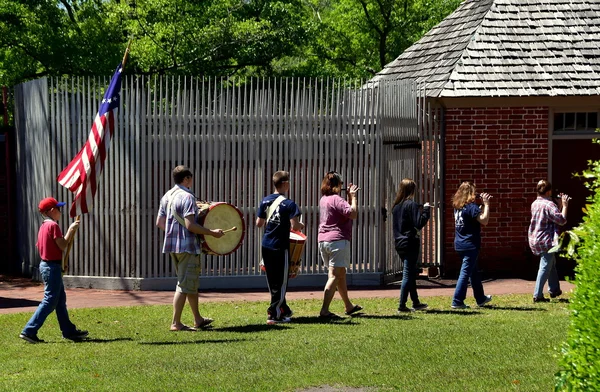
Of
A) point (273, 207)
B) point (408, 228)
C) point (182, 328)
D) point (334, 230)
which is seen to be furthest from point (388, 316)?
point (182, 328)

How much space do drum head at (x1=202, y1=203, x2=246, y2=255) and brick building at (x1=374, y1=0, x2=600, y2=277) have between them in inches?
232

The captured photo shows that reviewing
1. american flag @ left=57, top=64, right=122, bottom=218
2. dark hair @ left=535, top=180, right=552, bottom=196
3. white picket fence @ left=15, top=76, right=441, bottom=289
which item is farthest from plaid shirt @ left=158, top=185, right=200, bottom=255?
dark hair @ left=535, top=180, right=552, bottom=196

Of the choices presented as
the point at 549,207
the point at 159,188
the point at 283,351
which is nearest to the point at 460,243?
the point at 549,207

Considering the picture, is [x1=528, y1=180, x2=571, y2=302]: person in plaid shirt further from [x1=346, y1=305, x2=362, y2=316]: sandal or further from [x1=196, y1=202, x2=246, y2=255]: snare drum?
[x1=196, y1=202, x2=246, y2=255]: snare drum

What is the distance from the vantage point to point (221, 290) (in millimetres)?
14977

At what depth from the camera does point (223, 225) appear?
1104cm

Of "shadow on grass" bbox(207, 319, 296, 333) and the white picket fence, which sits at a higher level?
the white picket fence

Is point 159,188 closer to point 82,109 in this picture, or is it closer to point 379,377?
point 82,109

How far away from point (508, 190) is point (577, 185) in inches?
50.3

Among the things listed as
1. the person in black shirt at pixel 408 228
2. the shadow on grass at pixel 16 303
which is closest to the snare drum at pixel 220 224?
the person in black shirt at pixel 408 228

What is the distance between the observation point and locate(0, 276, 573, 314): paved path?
13.7 metres

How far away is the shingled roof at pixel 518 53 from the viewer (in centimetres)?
1622

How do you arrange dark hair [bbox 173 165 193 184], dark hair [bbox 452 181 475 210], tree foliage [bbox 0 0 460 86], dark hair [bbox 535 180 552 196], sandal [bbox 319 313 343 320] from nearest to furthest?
dark hair [bbox 173 165 193 184], sandal [bbox 319 313 343 320], dark hair [bbox 452 181 475 210], dark hair [bbox 535 180 552 196], tree foliage [bbox 0 0 460 86]

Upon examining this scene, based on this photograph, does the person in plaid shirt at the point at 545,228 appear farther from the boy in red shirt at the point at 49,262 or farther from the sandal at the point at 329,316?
the boy in red shirt at the point at 49,262
